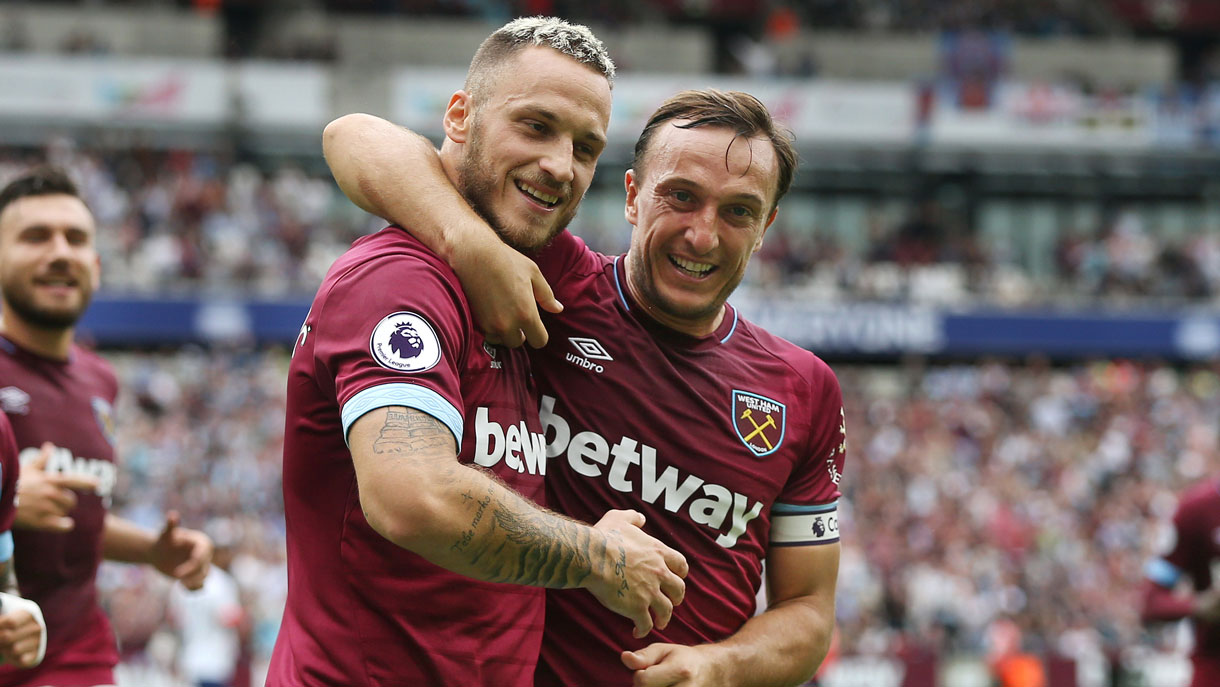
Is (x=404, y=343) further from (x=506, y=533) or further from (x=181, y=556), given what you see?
(x=181, y=556)

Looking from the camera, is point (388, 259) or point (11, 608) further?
point (11, 608)

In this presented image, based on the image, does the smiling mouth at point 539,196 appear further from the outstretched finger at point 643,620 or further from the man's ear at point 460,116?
the outstretched finger at point 643,620

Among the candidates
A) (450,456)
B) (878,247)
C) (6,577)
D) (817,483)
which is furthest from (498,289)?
(878,247)

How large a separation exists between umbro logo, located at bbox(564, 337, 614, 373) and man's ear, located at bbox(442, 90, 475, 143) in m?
0.61

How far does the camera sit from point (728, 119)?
3359 mm

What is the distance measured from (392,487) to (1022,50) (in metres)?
32.7

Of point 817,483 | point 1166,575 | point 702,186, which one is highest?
point 702,186

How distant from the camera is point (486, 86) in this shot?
121 inches

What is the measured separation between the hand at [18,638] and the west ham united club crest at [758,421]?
2.12 meters

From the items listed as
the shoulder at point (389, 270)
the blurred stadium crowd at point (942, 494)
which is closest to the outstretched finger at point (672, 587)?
the shoulder at point (389, 270)

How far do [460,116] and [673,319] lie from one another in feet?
2.62

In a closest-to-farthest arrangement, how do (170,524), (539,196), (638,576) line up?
1. (638,576)
2. (539,196)
3. (170,524)

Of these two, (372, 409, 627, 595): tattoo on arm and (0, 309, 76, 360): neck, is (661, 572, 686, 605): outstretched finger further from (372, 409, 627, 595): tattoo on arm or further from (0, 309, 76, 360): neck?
(0, 309, 76, 360): neck

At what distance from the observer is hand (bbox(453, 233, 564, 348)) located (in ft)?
9.50
